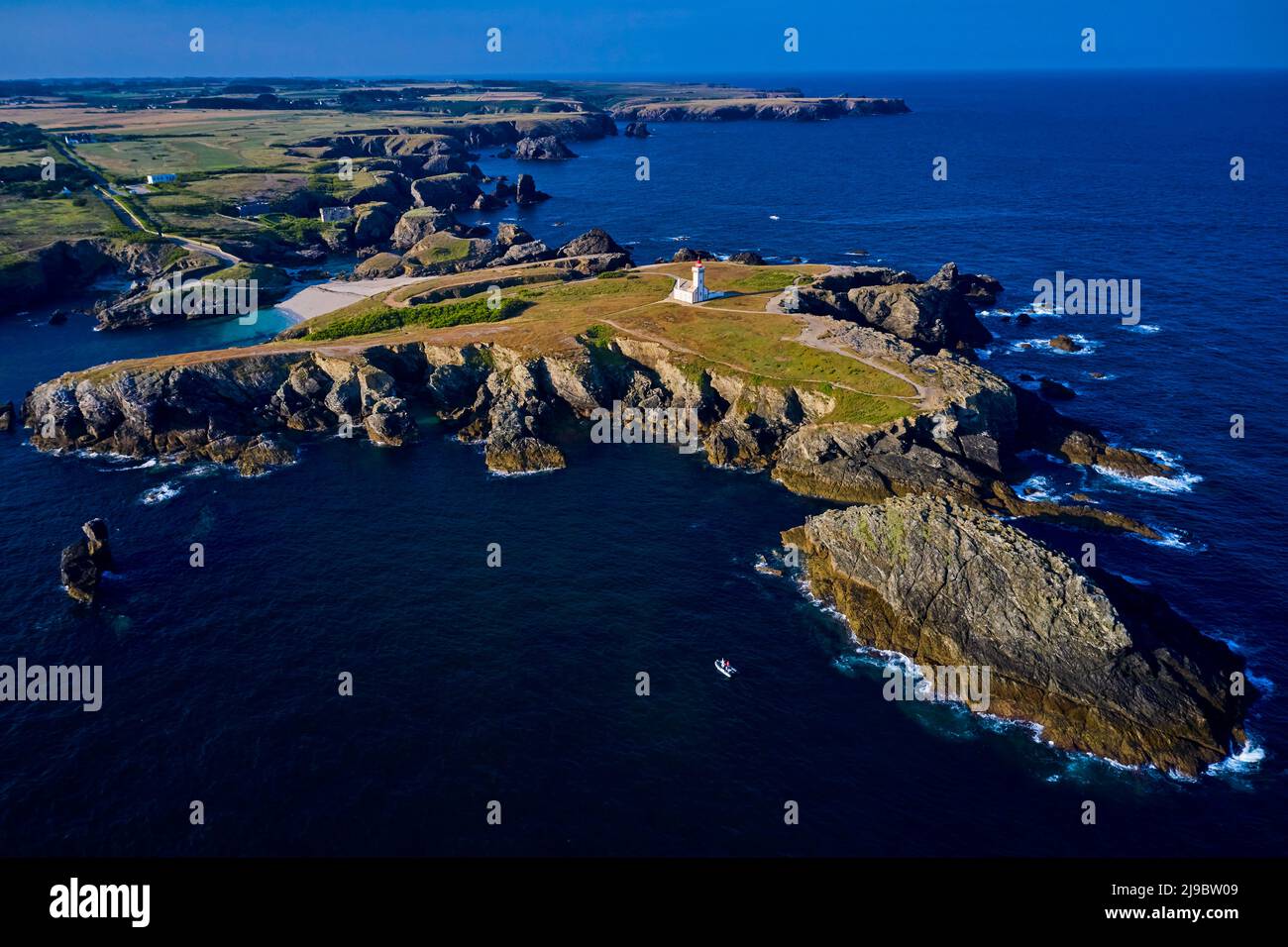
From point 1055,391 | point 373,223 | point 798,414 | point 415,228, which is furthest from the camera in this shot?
point 373,223

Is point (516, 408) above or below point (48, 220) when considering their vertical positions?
below

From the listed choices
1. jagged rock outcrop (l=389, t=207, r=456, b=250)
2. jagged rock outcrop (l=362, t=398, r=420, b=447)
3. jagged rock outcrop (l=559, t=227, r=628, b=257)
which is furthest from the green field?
jagged rock outcrop (l=362, t=398, r=420, b=447)

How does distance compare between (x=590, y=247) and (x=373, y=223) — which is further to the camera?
(x=373, y=223)

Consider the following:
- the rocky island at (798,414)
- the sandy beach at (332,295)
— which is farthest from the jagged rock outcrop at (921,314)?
the sandy beach at (332,295)

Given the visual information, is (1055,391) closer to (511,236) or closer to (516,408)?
(516,408)

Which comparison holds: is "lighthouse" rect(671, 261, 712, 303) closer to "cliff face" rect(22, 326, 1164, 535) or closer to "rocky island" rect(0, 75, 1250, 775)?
"rocky island" rect(0, 75, 1250, 775)

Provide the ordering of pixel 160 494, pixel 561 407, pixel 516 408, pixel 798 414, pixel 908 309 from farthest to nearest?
pixel 908 309, pixel 561 407, pixel 516 408, pixel 798 414, pixel 160 494

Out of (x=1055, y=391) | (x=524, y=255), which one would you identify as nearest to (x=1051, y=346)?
(x=1055, y=391)
